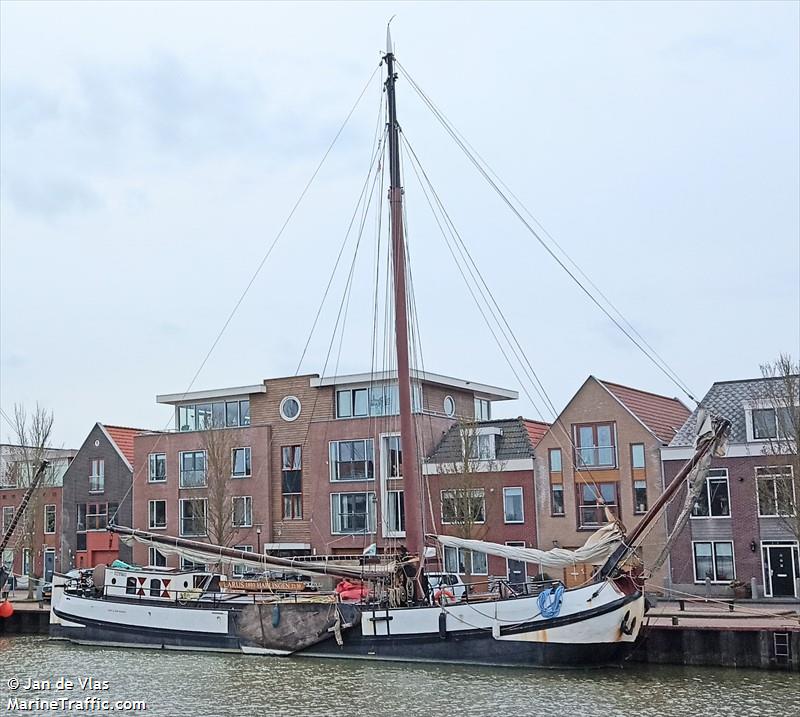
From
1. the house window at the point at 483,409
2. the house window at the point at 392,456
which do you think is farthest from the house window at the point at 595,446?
the house window at the point at 483,409

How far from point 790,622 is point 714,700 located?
640cm

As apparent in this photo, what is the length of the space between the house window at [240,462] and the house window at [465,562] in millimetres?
12243

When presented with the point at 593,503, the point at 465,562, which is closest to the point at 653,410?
the point at 593,503

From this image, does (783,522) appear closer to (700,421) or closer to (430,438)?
(700,421)

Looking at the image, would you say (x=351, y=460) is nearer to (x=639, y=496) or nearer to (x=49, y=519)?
(x=639, y=496)

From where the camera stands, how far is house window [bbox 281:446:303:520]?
52.9 metres

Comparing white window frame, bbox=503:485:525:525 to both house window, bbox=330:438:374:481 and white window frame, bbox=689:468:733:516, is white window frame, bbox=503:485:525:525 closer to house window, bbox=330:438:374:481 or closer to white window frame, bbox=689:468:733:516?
house window, bbox=330:438:374:481

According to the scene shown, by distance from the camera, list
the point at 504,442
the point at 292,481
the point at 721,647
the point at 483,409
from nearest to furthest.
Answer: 1. the point at 721,647
2. the point at 504,442
3. the point at 292,481
4. the point at 483,409

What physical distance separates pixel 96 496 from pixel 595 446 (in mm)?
30040

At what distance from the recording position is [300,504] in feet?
173

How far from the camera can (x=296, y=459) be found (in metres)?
53.2

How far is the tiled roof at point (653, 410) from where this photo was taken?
1732 inches

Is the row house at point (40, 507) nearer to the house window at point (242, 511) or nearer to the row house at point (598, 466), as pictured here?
the house window at point (242, 511)

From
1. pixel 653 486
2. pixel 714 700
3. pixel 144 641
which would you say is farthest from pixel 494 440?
pixel 714 700
